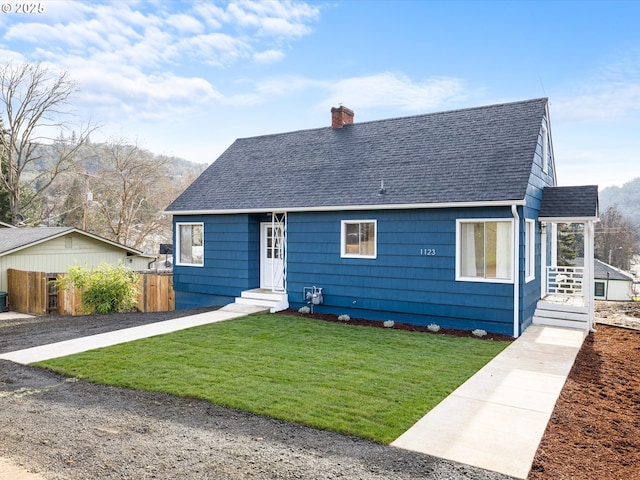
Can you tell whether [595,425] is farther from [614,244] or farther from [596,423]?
[614,244]

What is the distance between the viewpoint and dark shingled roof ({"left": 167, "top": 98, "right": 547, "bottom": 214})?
32.2ft

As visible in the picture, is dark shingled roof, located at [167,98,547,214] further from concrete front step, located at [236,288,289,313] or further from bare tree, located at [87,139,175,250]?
bare tree, located at [87,139,175,250]

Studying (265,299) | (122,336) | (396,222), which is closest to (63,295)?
(122,336)

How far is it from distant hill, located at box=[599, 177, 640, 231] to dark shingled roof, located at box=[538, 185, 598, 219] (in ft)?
350

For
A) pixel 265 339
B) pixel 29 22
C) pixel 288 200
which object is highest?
pixel 29 22

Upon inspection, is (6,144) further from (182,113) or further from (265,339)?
(265,339)

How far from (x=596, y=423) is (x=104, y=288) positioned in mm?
12641

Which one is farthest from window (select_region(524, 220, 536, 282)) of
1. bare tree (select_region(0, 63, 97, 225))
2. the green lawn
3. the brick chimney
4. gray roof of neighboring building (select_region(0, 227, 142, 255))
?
bare tree (select_region(0, 63, 97, 225))

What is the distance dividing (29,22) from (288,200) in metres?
11.8

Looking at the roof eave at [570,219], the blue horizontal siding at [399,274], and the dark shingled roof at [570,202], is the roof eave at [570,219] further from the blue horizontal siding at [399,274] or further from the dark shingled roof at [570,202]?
the blue horizontal siding at [399,274]

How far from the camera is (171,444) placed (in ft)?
13.4

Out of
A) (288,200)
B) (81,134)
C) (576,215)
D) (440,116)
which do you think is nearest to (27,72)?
(81,134)

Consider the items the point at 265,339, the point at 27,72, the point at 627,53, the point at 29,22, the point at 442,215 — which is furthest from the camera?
the point at 27,72

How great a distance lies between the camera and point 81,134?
97.3 feet
